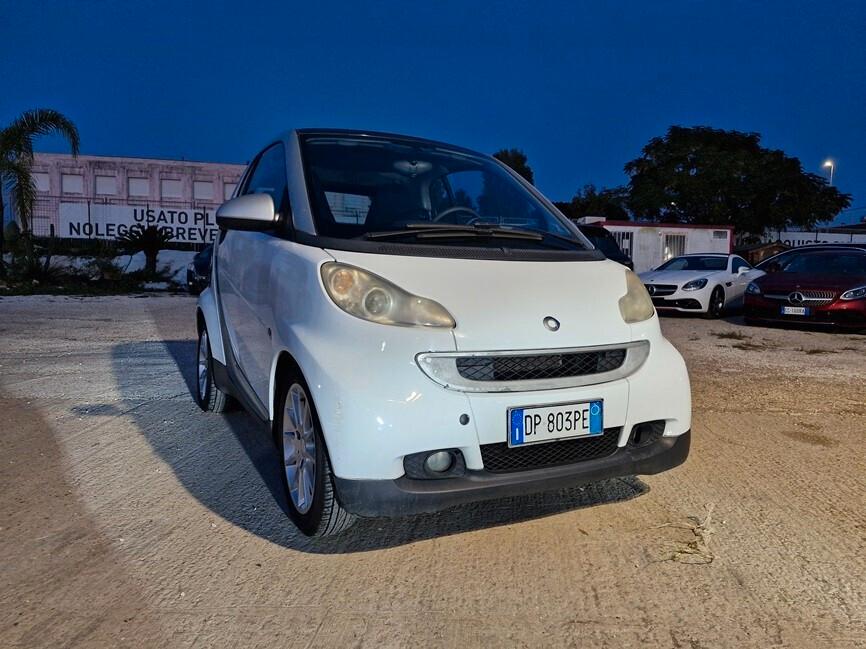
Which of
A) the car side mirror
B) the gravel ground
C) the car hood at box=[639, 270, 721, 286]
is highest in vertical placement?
the car side mirror

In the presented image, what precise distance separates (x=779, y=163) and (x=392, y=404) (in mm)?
39490

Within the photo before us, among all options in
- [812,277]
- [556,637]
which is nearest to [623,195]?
[812,277]

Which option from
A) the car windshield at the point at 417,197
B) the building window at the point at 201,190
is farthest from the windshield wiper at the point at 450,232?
the building window at the point at 201,190

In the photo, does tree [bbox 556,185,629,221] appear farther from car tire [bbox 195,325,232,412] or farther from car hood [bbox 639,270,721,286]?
car tire [bbox 195,325,232,412]

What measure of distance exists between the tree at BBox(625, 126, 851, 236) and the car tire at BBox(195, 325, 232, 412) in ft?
116

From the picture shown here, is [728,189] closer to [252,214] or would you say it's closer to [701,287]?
[701,287]

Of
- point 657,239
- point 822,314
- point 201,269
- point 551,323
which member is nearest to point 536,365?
point 551,323

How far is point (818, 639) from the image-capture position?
1.92 meters

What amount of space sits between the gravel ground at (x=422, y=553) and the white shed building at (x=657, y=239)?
23221mm

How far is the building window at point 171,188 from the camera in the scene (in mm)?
34281

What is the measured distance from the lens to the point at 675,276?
459 inches

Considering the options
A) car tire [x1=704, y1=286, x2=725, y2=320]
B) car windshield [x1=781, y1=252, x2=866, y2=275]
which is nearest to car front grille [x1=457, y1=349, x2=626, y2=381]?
car windshield [x1=781, y1=252, x2=866, y2=275]

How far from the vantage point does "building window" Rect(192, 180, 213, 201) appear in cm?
3434

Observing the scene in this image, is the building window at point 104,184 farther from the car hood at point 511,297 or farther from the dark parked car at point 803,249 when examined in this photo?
the car hood at point 511,297
